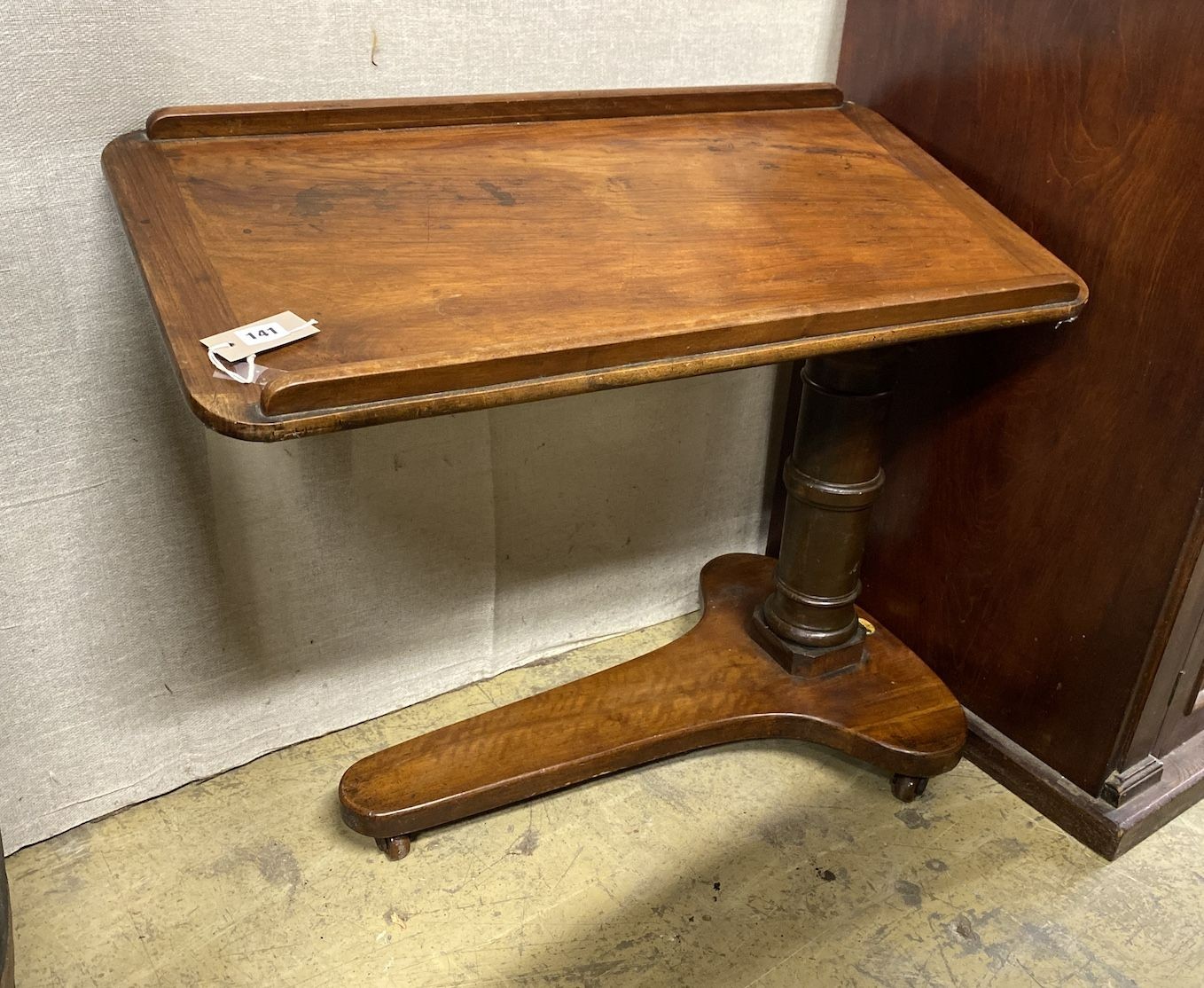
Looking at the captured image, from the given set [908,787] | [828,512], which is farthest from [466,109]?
[908,787]

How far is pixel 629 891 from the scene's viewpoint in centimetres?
170

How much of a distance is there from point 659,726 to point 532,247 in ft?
2.79

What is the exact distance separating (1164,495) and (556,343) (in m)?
0.95

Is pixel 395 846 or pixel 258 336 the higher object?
pixel 258 336

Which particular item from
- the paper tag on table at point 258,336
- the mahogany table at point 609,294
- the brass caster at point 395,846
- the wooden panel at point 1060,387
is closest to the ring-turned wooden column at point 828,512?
the mahogany table at point 609,294

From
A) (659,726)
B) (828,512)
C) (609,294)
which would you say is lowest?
(659,726)

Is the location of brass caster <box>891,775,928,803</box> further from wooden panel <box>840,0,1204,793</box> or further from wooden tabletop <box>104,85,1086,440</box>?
wooden tabletop <box>104,85,1086,440</box>

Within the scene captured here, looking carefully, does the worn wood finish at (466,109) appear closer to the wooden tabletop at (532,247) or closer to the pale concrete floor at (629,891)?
the wooden tabletop at (532,247)

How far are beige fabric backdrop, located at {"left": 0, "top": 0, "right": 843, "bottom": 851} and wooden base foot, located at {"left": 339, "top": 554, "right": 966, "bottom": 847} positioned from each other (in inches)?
10.5

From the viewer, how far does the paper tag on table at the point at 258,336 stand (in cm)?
105

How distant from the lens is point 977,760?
1.97 meters

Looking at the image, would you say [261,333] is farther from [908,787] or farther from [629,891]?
[908,787]

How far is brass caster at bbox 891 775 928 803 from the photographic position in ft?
6.08

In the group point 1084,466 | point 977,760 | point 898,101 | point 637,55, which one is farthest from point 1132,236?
point 977,760
